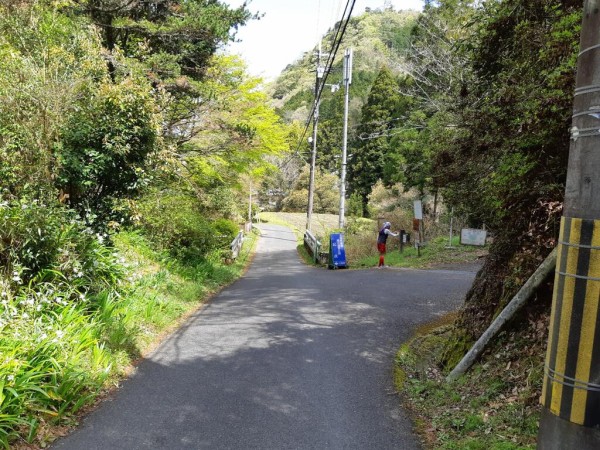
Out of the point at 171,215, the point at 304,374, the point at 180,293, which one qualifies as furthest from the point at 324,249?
the point at 304,374

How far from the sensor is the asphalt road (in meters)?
3.84

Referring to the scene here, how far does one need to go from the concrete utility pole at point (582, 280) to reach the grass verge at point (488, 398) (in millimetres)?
1508

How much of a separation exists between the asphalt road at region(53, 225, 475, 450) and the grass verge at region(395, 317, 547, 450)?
10.3 inches

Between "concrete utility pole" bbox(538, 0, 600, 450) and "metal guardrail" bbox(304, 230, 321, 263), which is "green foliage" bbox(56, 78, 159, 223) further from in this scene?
"metal guardrail" bbox(304, 230, 321, 263)

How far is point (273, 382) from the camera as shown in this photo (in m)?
5.00

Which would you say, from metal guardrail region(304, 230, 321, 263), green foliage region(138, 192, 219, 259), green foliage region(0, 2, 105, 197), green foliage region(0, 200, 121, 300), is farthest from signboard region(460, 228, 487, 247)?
green foliage region(0, 2, 105, 197)

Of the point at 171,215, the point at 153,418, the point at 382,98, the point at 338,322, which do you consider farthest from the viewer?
the point at 382,98

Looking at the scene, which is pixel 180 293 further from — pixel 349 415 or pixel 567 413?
pixel 567 413

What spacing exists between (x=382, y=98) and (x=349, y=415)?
33522 millimetres

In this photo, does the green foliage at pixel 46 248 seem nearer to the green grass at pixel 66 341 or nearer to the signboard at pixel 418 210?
the green grass at pixel 66 341

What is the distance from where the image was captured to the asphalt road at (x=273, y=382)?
384 centimetres

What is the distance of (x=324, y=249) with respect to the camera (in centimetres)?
2112

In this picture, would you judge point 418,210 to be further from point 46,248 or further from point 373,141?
point 373,141

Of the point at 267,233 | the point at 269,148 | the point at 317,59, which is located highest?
the point at 317,59
